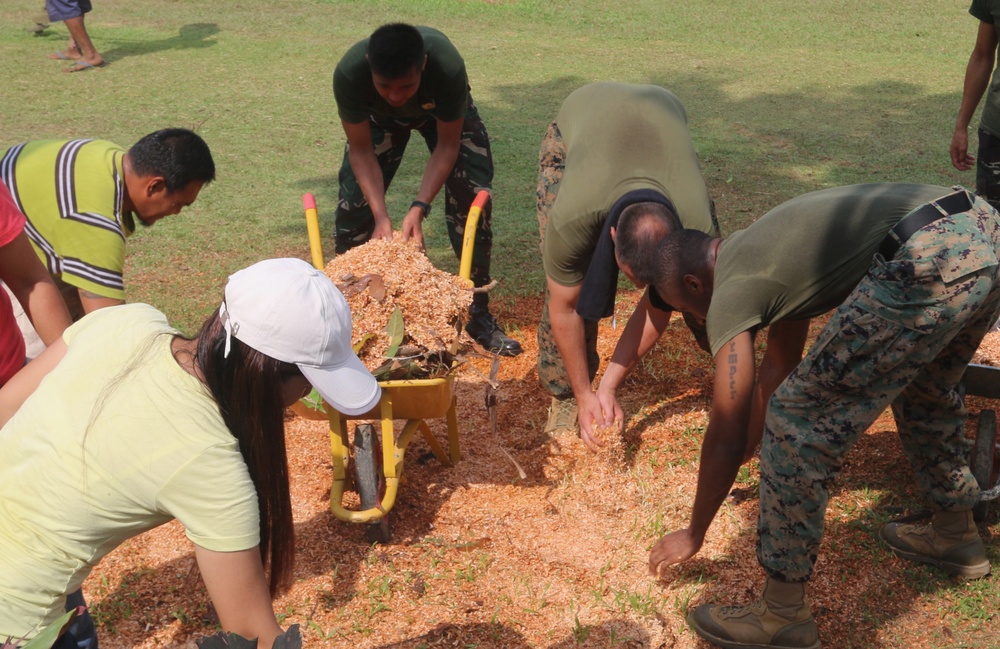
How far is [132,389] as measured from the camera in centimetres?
198

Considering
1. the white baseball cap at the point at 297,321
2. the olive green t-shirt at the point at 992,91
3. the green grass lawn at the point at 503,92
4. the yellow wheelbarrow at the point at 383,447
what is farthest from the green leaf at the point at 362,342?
the olive green t-shirt at the point at 992,91

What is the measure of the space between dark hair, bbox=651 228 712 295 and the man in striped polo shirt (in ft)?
6.01

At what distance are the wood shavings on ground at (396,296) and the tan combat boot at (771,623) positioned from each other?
1.47m

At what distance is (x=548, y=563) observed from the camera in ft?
12.2

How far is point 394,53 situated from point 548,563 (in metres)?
2.46

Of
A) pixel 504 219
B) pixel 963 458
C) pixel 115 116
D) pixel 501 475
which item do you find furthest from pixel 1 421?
pixel 115 116

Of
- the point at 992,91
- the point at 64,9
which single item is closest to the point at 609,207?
the point at 992,91

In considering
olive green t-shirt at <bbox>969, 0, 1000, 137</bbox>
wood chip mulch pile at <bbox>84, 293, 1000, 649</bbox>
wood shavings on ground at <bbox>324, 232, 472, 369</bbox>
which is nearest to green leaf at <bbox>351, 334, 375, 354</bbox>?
wood shavings on ground at <bbox>324, 232, 472, 369</bbox>

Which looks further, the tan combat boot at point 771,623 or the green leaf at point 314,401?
the green leaf at point 314,401

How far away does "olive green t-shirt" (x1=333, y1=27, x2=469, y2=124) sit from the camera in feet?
15.8

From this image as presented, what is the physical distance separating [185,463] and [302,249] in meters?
4.89

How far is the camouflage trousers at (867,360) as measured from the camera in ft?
8.94

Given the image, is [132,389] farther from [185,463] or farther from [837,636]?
[837,636]

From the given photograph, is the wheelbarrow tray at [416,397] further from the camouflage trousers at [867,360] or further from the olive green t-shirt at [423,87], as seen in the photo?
the olive green t-shirt at [423,87]
